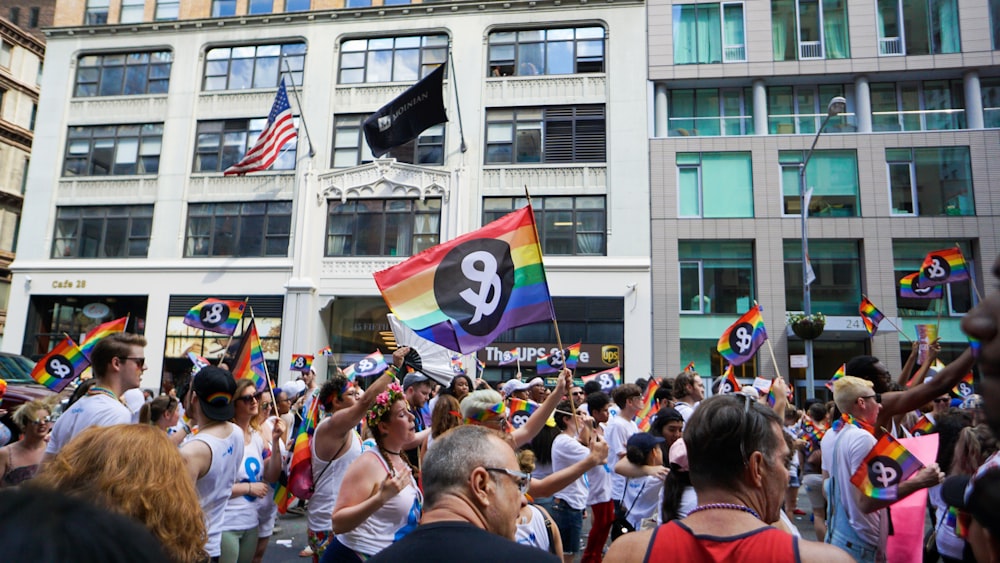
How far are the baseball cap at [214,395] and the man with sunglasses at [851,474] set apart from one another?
432cm

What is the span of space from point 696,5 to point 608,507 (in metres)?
23.6

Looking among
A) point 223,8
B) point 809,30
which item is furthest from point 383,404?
point 223,8

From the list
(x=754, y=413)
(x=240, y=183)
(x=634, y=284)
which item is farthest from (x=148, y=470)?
(x=240, y=183)

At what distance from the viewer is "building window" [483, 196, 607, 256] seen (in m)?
24.6

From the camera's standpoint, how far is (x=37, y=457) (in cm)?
544

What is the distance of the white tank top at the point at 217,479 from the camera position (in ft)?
14.6

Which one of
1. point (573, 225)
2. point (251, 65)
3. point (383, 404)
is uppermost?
point (251, 65)

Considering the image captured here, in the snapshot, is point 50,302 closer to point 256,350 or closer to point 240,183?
point 240,183

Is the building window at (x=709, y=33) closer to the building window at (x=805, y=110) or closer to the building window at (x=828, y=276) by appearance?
the building window at (x=805, y=110)

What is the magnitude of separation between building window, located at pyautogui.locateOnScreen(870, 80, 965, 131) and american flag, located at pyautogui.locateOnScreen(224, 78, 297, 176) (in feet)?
69.0

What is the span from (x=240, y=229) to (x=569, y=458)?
23014mm

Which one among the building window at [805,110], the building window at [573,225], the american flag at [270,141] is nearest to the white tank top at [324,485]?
the american flag at [270,141]

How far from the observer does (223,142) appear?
89.2 feet

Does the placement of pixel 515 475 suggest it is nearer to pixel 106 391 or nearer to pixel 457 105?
pixel 106 391
